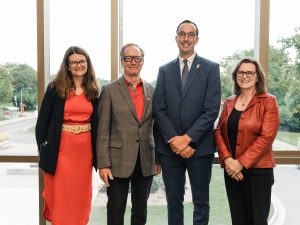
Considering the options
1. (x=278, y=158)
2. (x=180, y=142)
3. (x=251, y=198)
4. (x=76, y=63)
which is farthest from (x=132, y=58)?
(x=278, y=158)

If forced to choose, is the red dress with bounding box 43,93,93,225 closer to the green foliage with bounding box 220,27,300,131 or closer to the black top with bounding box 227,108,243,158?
the black top with bounding box 227,108,243,158

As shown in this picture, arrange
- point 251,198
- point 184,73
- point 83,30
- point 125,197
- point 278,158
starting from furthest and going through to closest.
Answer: point 83,30, point 278,158, point 184,73, point 125,197, point 251,198

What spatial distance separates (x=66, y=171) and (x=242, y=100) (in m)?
1.31

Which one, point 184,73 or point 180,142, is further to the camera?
point 184,73

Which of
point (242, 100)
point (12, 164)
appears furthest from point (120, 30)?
point (12, 164)

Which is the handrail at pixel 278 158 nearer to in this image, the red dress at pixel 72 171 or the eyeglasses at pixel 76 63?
the red dress at pixel 72 171

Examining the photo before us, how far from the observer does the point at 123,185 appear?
237 cm

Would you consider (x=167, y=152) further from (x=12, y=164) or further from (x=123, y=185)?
(x=12, y=164)

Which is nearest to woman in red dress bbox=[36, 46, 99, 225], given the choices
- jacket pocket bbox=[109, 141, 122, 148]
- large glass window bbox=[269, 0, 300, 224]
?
jacket pocket bbox=[109, 141, 122, 148]

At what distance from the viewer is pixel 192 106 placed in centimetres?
239

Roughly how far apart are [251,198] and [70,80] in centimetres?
146

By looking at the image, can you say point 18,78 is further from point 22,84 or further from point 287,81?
point 287,81

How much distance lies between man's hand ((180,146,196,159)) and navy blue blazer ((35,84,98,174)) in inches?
24.3

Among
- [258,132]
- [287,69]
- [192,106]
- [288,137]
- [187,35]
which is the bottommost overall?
[288,137]
